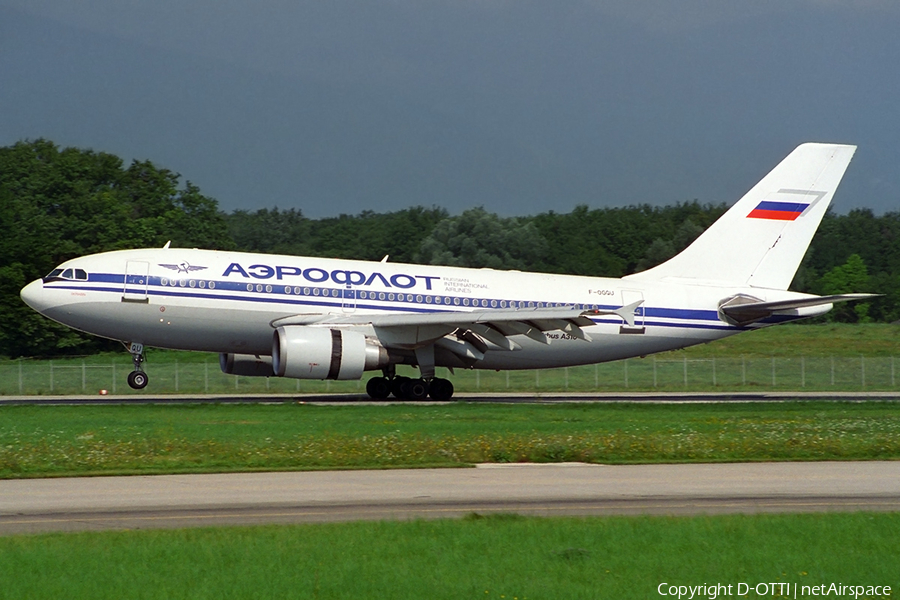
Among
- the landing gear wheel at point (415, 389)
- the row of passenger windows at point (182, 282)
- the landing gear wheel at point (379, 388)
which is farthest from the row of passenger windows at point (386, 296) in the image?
the landing gear wheel at point (379, 388)

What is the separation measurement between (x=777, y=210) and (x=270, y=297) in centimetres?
1861

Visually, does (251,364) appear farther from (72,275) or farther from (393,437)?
(393,437)

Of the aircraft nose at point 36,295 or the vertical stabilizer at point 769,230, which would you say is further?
the vertical stabilizer at point 769,230

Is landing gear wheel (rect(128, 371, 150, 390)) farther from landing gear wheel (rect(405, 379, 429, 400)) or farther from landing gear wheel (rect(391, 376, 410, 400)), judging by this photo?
landing gear wheel (rect(405, 379, 429, 400))

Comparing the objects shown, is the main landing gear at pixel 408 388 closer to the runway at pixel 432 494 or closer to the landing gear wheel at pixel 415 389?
the landing gear wheel at pixel 415 389

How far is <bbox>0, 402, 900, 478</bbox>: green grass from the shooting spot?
20469 millimetres

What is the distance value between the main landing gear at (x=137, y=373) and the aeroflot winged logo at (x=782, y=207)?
21597 mm

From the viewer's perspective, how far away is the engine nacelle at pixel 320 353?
3219 centimetres

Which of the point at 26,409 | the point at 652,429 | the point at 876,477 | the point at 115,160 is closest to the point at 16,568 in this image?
the point at 876,477

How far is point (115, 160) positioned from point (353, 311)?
6426 cm

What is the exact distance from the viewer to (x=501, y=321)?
1347 inches

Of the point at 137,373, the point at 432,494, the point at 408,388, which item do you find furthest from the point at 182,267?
the point at 432,494

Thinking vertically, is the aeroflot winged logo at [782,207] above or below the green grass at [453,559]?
above

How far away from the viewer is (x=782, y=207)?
40562mm
